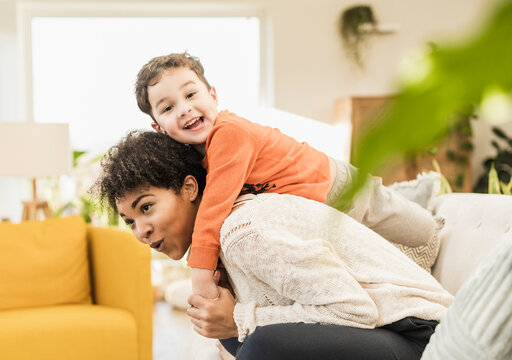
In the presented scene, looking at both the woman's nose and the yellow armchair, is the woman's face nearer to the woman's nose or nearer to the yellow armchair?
the woman's nose

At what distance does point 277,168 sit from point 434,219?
0.54m

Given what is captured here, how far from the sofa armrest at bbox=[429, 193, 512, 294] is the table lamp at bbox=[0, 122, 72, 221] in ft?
7.63

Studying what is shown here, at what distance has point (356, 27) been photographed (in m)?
4.74

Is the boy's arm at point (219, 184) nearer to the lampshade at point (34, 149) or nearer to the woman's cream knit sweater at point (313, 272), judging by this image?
the woman's cream knit sweater at point (313, 272)


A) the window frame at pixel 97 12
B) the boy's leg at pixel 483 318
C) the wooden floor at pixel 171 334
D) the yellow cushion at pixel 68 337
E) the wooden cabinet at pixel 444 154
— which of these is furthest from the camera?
the window frame at pixel 97 12

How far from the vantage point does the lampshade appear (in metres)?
3.18

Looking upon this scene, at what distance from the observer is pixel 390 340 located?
0.94 metres

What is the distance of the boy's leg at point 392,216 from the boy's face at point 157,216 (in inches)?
17.1

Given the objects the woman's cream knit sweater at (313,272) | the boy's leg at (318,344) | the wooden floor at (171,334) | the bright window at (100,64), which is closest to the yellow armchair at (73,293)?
the wooden floor at (171,334)

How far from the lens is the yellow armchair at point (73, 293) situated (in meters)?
2.34

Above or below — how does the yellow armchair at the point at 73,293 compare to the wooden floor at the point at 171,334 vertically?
above

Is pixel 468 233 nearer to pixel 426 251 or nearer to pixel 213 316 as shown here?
pixel 426 251

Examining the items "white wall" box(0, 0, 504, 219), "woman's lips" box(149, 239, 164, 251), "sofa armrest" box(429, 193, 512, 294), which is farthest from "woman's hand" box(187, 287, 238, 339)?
"white wall" box(0, 0, 504, 219)

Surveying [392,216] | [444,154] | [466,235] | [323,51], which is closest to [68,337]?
[392,216]
